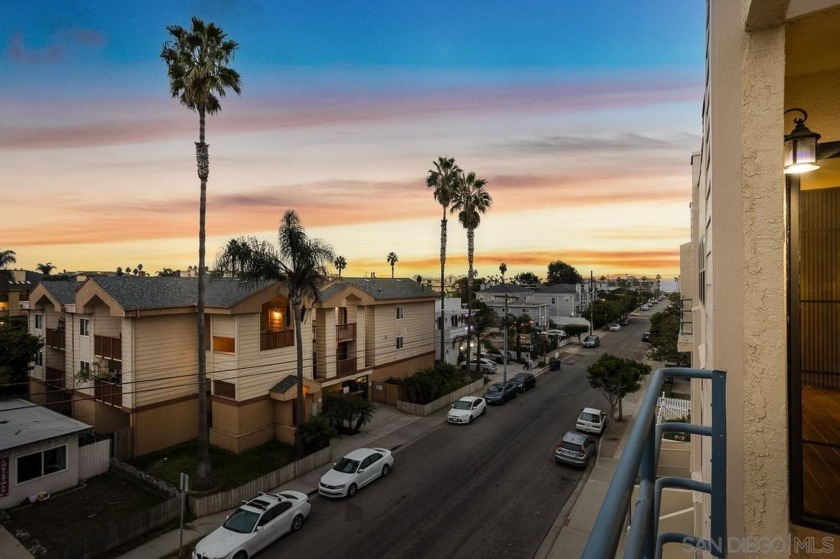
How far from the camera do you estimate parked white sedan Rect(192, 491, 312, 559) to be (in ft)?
40.3

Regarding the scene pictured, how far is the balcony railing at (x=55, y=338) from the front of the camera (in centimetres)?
2630

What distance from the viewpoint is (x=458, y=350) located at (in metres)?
40.9

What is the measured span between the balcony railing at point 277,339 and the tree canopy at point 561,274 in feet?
395

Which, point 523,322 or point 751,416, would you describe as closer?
point 751,416

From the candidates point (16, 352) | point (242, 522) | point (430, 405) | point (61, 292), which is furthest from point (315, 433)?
point (16, 352)

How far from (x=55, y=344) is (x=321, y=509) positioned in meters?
22.6

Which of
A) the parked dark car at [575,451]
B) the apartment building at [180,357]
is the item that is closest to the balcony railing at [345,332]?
the apartment building at [180,357]

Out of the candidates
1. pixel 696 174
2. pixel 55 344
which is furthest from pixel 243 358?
pixel 696 174

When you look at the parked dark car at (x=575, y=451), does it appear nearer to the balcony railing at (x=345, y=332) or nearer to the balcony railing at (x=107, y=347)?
the balcony railing at (x=345, y=332)

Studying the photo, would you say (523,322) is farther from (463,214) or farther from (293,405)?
(293,405)

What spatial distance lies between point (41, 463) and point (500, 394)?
2380 centimetres

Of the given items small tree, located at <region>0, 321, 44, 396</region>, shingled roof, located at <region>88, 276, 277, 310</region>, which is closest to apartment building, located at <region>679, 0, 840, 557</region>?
shingled roof, located at <region>88, 276, 277, 310</region>

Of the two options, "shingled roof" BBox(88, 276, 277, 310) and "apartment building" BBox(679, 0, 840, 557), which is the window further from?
"apartment building" BBox(679, 0, 840, 557)

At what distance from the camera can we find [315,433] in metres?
19.2
